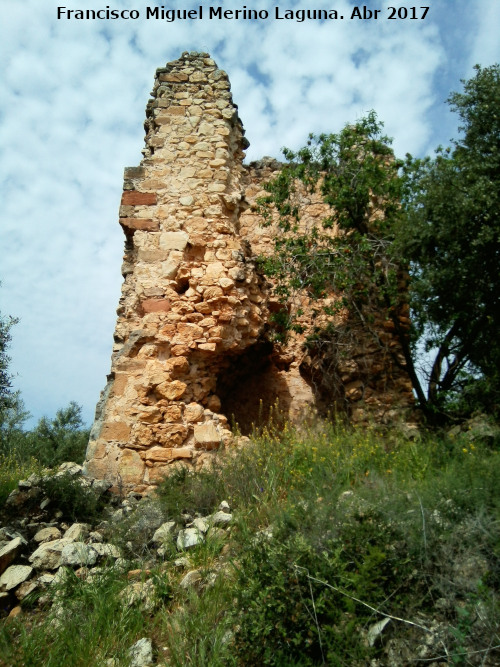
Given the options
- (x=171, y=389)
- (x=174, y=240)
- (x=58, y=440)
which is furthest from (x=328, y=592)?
(x=58, y=440)

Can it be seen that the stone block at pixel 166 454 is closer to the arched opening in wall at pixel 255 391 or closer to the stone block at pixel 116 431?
the stone block at pixel 116 431

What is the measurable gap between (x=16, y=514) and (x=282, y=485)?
2402 mm

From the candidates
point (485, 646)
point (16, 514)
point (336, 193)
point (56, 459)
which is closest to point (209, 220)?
point (336, 193)

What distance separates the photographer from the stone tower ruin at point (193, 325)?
215 inches

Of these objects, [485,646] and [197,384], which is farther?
[197,384]

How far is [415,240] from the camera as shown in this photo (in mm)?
5895

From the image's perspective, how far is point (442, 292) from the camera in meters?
5.84

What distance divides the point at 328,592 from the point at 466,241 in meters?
4.15

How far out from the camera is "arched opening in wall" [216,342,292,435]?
6902 mm

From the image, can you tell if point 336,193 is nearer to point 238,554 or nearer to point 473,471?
point 473,471

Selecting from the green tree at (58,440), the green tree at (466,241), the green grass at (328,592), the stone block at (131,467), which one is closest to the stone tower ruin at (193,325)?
the stone block at (131,467)

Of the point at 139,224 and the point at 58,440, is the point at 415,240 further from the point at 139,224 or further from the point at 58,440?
the point at 58,440

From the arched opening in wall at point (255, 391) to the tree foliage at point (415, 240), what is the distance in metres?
0.70

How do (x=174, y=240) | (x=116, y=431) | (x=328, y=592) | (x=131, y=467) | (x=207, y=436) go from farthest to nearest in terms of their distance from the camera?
(x=174, y=240)
(x=207, y=436)
(x=116, y=431)
(x=131, y=467)
(x=328, y=592)
